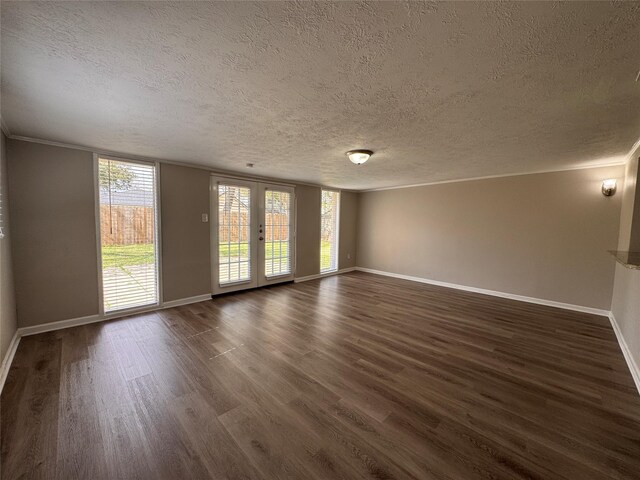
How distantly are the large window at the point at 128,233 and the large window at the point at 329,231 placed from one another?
12.1 ft

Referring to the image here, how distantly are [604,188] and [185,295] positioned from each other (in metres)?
6.55

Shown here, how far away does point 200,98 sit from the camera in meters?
1.92

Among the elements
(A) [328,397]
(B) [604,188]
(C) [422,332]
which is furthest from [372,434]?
(B) [604,188]

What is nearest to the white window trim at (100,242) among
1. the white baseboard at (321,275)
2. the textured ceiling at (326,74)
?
the textured ceiling at (326,74)

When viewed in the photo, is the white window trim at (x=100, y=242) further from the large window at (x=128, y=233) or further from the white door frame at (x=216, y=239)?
the white door frame at (x=216, y=239)

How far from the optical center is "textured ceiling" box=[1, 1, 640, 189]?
1.16 m

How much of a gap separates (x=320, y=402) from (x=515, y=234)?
4557mm

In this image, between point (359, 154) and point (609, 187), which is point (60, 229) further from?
point (609, 187)

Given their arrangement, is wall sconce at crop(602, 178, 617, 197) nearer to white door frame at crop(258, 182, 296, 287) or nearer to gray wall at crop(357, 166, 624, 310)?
gray wall at crop(357, 166, 624, 310)

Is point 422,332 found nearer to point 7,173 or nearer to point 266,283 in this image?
point 266,283

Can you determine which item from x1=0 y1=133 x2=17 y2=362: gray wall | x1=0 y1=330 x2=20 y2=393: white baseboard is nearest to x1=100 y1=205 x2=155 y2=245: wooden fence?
x1=0 y1=133 x2=17 y2=362: gray wall

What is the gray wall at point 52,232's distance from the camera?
287 cm

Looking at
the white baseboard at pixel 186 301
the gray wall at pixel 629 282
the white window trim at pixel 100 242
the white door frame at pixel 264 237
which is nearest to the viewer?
the gray wall at pixel 629 282

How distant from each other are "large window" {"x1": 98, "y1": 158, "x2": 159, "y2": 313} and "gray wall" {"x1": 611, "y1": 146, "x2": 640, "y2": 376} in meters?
5.59
